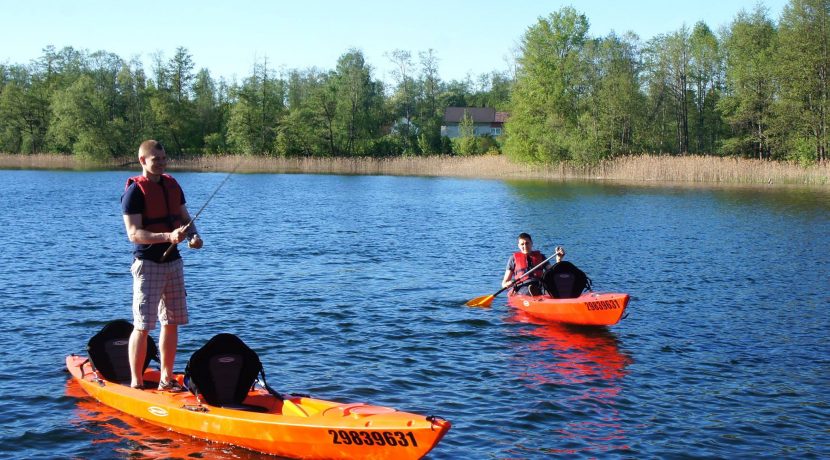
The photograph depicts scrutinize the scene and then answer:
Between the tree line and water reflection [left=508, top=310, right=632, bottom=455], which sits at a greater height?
the tree line

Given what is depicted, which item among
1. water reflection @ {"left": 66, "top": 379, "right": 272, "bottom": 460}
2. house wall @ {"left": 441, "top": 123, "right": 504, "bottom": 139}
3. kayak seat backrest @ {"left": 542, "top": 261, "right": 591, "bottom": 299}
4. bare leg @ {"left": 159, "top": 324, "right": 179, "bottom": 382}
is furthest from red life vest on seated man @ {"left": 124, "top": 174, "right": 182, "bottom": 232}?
house wall @ {"left": 441, "top": 123, "right": 504, "bottom": 139}

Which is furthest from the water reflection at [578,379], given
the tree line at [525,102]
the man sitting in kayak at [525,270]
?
the tree line at [525,102]

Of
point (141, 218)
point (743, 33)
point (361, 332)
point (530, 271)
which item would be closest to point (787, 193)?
point (743, 33)

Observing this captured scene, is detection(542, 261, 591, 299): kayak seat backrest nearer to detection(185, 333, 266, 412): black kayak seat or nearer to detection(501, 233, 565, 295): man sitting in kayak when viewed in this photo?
detection(501, 233, 565, 295): man sitting in kayak

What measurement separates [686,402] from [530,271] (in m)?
4.40

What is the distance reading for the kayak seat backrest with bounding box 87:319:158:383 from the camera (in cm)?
796

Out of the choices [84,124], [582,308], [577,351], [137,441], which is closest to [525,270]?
[582,308]

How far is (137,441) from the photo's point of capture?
712cm

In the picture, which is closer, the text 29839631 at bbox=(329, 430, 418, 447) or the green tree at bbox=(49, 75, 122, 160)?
the text 29839631 at bbox=(329, 430, 418, 447)

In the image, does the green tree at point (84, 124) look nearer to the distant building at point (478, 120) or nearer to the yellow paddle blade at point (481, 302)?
the distant building at point (478, 120)

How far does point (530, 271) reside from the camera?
12.4 meters

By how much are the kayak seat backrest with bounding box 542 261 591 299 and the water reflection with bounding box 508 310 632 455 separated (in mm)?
568

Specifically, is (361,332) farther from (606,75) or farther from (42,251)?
(606,75)

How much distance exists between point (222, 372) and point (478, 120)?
8942cm
